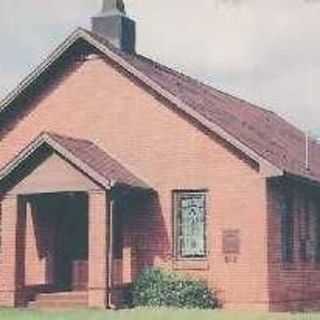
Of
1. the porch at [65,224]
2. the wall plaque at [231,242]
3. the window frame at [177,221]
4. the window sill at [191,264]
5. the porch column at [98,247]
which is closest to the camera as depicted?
the porch column at [98,247]

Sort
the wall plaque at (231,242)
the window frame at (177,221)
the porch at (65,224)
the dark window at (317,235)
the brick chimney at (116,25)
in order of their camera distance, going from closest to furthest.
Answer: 1. the porch at (65,224)
2. the wall plaque at (231,242)
3. the window frame at (177,221)
4. the dark window at (317,235)
5. the brick chimney at (116,25)

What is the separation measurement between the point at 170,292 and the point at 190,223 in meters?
2.08

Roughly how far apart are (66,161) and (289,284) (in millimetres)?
6381

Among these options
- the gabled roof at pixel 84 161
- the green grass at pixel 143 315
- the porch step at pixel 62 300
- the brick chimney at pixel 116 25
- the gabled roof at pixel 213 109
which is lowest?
the green grass at pixel 143 315

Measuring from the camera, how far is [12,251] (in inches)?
954

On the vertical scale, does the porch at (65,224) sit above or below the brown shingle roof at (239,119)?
below

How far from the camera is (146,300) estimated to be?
23219mm

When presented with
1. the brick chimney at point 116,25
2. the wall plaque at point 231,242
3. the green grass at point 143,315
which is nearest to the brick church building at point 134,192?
the wall plaque at point 231,242

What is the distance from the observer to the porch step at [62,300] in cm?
2342

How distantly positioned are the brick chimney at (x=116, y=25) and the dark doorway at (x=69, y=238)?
5051mm

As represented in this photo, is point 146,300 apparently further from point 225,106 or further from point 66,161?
point 225,106

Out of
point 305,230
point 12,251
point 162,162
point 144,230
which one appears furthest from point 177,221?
point 305,230

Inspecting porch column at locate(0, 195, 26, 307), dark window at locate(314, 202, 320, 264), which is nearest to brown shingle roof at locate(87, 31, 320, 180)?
dark window at locate(314, 202, 320, 264)

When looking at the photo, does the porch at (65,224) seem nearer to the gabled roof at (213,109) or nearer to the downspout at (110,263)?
the downspout at (110,263)
